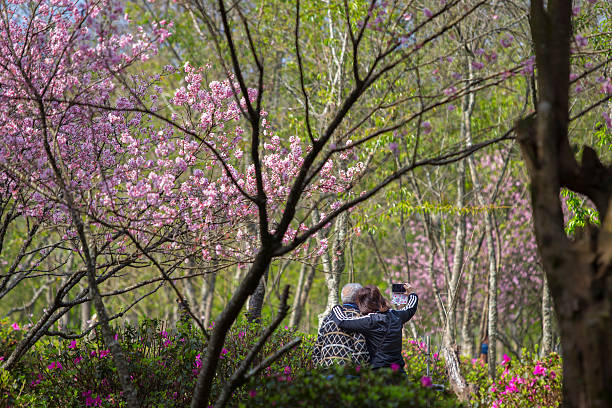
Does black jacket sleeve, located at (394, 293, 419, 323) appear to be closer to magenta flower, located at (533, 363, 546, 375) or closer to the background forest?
the background forest

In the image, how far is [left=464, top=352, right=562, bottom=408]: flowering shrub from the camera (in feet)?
27.1

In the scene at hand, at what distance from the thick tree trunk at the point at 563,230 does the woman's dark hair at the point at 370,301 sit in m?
2.42

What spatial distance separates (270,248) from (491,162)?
50.2ft

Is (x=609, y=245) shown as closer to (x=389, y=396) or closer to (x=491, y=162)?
(x=389, y=396)

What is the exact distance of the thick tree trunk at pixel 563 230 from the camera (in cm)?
315

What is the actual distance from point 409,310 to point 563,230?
2902mm

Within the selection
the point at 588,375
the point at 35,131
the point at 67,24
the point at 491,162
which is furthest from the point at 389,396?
the point at 491,162

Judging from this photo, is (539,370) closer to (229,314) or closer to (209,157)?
(209,157)

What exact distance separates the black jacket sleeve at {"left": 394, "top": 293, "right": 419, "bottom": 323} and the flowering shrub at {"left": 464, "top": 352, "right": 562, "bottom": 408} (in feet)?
9.23

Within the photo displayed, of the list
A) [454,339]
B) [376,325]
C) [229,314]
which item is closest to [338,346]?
[376,325]

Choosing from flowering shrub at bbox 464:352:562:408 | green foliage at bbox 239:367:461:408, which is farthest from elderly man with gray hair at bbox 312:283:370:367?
flowering shrub at bbox 464:352:562:408

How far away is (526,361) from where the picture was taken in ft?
30.1

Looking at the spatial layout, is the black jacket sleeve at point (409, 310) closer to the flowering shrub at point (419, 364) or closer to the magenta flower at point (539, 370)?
the flowering shrub at point (419, 364)

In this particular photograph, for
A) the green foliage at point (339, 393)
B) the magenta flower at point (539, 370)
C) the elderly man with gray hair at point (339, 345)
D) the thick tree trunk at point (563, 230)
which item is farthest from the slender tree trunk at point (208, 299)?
the thick tree trunk at point (563, 230)
